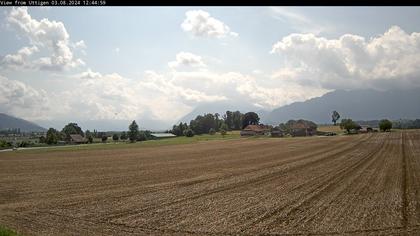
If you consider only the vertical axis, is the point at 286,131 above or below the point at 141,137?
above

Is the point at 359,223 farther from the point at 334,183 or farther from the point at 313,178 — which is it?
the point at 313,178

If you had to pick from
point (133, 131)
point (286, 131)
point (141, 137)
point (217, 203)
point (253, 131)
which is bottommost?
point (217, 203)

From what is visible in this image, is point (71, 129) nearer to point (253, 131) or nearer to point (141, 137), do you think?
point (141, 137)

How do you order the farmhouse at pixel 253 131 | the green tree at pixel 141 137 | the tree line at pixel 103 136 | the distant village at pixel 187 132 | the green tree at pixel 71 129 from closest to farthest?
the tree line at pixel 103 136 → the distant village at pixel 187 132 → the green tree at pixel 141 137 → the farmhouse at pixel 253 131 → the green tree at pixel 71 129

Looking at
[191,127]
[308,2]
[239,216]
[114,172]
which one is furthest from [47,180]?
[191,127]

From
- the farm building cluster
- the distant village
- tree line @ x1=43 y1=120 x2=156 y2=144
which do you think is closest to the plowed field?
the distant village

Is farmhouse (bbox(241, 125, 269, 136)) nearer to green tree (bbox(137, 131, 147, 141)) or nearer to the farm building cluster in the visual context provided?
the farm building cluster

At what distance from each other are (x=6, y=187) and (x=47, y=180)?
3.46 metres

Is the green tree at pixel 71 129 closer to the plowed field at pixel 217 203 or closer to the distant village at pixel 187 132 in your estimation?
the distant village at pixel 187 132

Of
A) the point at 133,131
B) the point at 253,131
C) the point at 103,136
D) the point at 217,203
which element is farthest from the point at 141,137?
the point at 217,203

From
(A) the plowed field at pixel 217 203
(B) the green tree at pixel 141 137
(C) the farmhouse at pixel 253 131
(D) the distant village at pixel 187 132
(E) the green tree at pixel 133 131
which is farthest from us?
(C) the farmhouse at pixel 253 131

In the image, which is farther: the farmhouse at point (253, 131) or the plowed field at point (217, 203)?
the farmhouse at point (253, 131)

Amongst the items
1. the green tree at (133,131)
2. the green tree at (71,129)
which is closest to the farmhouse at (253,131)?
the green tree at (133,131)

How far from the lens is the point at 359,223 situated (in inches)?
613
